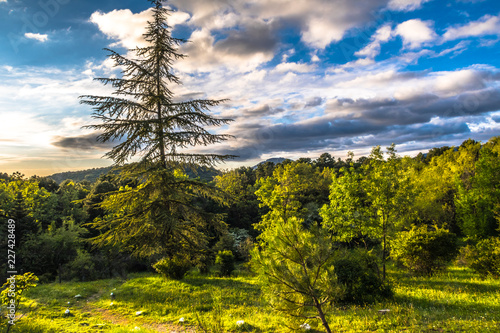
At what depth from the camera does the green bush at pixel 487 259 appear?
1195 cm

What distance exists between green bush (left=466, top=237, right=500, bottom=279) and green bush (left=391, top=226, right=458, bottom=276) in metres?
0.98

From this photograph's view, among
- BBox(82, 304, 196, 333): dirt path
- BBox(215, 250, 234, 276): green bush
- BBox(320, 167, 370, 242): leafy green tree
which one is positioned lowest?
BBox(215, 250, 234, 276): green bush

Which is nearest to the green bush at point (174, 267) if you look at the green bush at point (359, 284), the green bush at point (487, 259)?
the green bush at point (359, 284)

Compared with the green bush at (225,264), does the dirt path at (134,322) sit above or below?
above

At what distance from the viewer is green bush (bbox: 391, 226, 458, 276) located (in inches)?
530

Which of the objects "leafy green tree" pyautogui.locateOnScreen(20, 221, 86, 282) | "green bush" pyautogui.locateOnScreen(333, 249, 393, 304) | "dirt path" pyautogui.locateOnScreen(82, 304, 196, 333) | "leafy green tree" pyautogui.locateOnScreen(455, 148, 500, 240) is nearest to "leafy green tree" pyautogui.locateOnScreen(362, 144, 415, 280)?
"green bush" pyautogui.locateOnScreen(333, 249, 393, 304)

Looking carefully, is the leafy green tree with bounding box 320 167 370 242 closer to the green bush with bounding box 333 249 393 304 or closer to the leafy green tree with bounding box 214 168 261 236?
the green bush with bounding box 333 249 393 304

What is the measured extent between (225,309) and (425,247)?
1191 cm

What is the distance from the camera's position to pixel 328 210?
16.3 meters

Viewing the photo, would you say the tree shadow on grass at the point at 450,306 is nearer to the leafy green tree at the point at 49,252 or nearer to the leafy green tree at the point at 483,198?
the leafy green tree at the point at 483,198

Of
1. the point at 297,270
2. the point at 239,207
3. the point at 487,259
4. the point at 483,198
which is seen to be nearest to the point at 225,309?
the point at 297,270

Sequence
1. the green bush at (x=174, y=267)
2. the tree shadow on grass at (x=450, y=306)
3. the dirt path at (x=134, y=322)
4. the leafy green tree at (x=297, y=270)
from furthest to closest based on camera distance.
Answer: the green bush at (x=174, y=267) → the dirt path at (x=134, y=322) → the tree shadow on grass at (x=450, y=306) → the leafy green tree at (x=297, y=270)

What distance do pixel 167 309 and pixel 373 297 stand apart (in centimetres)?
802

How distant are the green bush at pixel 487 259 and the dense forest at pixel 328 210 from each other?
77 centimetres
